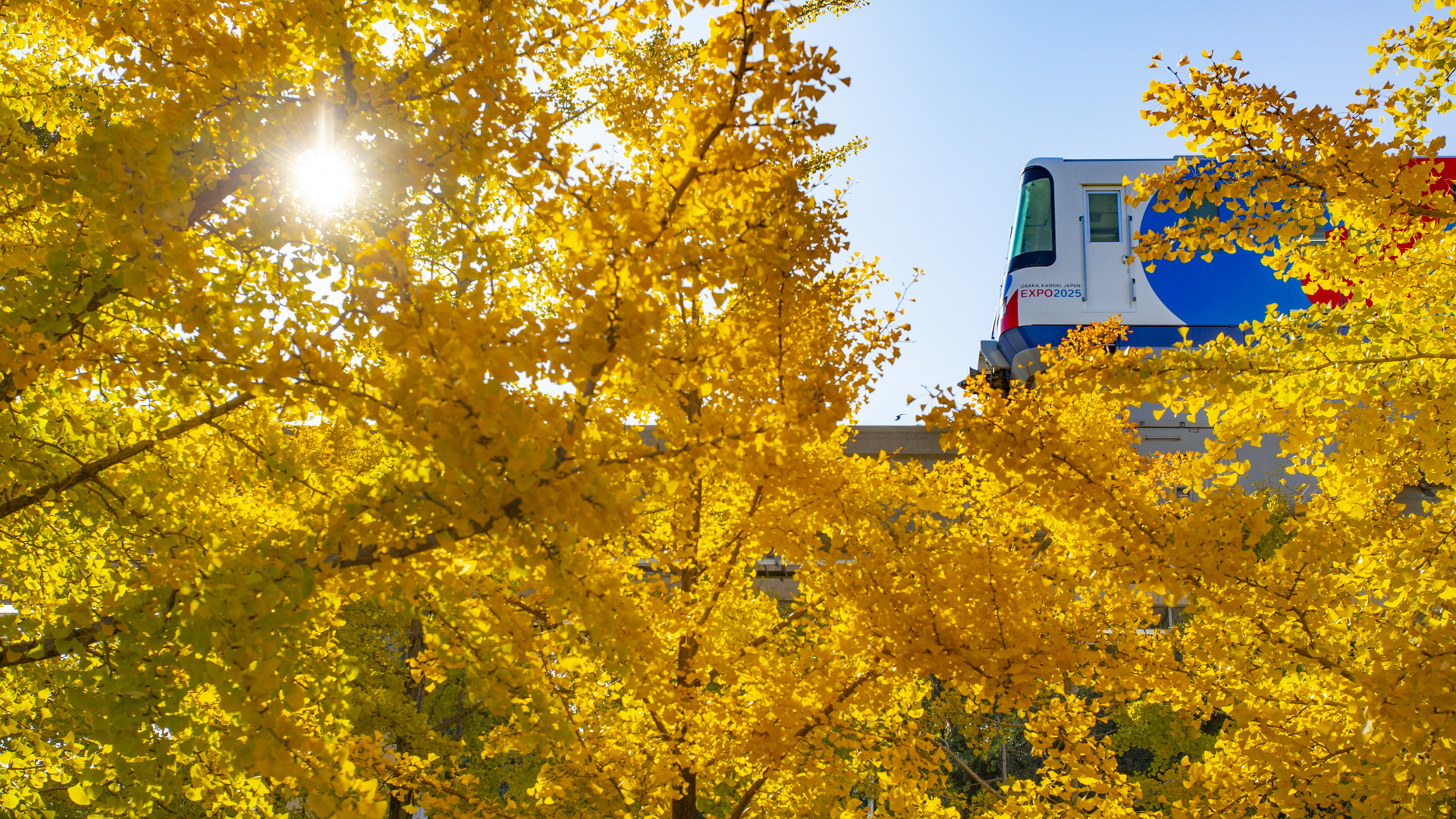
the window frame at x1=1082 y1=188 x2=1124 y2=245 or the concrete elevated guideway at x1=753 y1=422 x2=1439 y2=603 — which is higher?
the window frame at x1=1082 y1=188 x2=1124 y2=245

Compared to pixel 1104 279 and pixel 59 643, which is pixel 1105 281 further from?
pixel 59 643

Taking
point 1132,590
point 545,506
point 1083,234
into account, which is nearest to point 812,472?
point 1132,590

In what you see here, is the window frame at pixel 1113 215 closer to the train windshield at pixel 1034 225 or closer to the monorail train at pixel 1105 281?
the monorail train at pixel 1105 281

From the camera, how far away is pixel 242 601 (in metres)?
2.13

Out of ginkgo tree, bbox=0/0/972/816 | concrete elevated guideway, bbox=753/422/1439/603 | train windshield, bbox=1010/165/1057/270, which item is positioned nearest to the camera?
ginkgo tree, bbox=0/0/972/816

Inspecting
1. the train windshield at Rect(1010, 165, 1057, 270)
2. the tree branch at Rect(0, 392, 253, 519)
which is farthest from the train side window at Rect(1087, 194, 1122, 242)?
the tree branch at Rect(0, 392, 253, 519)

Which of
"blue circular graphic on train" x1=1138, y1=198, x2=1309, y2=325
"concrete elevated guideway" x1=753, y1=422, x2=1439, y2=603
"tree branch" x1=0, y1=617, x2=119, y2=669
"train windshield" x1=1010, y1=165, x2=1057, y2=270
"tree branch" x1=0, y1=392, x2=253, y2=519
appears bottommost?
"tree branch" x1=0, y1=617, x2=119, y2=669

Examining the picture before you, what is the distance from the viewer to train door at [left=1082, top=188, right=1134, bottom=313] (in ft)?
38.4

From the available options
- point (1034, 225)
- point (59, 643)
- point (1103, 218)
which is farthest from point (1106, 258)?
point (59, 643)

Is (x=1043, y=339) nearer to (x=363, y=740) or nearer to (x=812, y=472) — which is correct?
(x=812, y=472)

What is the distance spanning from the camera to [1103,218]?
11.9 metres

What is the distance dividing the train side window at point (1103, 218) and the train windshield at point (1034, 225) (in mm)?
619

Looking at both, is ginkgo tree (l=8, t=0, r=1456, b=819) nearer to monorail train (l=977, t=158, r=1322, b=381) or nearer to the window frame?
monorail train (l=977, t=158, r=1322, b=381)

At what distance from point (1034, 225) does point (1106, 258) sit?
3.89ft
